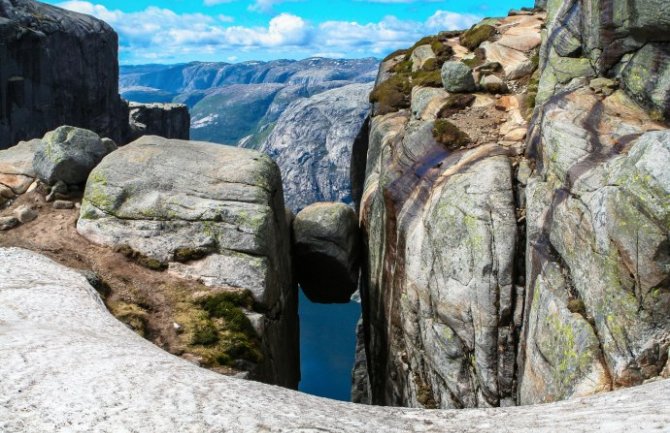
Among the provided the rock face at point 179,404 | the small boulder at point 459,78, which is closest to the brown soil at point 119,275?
the rock face at point 179,404

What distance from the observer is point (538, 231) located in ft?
71.4

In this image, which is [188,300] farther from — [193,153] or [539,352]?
[539,352]

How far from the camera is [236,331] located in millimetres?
23703

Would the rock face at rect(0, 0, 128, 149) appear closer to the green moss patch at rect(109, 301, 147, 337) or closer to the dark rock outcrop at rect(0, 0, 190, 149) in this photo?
the dark rock outcrop at rect(0, 0, 190, 149)

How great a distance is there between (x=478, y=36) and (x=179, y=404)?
42536mm

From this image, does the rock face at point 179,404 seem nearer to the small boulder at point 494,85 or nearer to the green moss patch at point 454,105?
the green moss patch at point 454,105

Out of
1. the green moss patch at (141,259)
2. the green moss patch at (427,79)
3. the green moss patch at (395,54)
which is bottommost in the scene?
the green moss patch at (141,259)

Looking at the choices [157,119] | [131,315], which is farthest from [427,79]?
[157,119]


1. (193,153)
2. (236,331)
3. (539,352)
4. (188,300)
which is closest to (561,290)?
(539,352)

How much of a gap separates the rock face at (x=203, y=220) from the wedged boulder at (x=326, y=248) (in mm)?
5820

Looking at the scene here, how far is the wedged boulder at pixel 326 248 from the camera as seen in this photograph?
1510 inches

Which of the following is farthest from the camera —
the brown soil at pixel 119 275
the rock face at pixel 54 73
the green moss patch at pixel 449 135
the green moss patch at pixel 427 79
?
the rock face at pixel 54 73

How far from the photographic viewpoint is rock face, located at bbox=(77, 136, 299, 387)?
26.8 m

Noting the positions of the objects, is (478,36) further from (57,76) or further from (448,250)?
(57,76)
